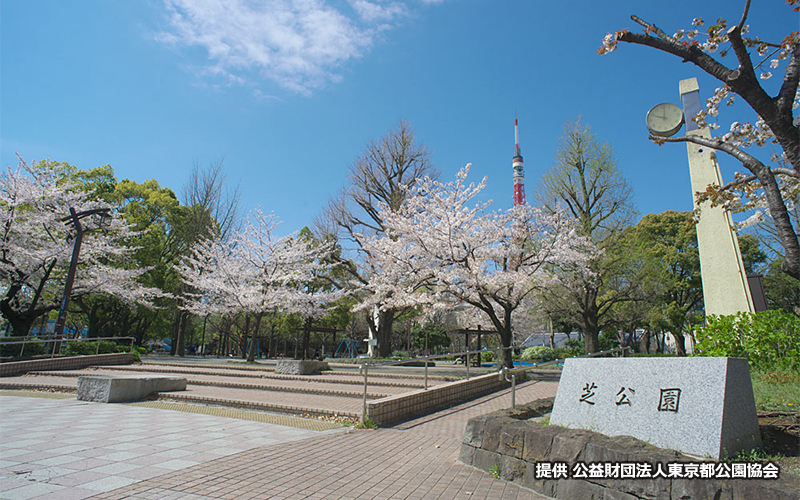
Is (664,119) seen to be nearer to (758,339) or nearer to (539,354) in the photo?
(758,339)

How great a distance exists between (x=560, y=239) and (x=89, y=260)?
2108 centimetres

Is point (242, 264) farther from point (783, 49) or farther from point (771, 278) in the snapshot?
point (771, 278)

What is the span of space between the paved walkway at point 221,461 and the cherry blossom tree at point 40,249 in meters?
12.7

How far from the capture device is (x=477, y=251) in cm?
1603

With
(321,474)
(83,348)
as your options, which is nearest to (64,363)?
(83,348)

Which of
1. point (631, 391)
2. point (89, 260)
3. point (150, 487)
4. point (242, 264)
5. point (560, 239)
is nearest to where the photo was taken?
point (150, 487)

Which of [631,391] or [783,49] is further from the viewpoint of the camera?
[783,49]

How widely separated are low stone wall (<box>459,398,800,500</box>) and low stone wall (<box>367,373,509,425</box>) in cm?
237

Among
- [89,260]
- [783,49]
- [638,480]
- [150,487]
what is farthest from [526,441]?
[89,260]

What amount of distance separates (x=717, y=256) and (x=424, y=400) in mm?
8700

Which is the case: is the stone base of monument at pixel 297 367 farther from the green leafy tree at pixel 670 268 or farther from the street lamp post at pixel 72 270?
the green leafy tree at pixel 670 268

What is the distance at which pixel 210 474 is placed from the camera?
13.3 ft

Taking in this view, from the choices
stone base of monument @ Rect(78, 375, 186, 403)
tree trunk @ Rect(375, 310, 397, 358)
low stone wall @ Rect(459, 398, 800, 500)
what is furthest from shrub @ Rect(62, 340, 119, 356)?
low stone wall @ Rect(459, 398, 800, 500)

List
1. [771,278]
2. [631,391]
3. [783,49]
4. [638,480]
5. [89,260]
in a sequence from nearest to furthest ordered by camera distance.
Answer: [638,480] < [631,391] < [783,49] < [89,260] < [771,278]
